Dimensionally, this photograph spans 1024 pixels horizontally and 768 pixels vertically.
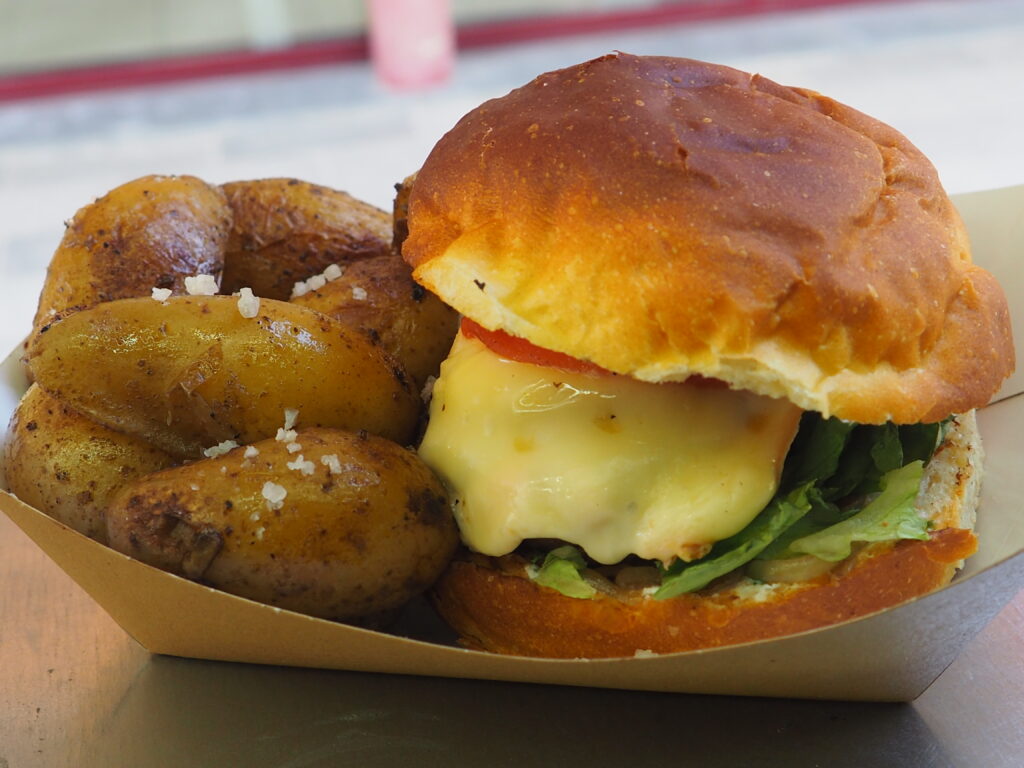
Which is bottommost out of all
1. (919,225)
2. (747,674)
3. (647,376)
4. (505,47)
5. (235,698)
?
(505,47)

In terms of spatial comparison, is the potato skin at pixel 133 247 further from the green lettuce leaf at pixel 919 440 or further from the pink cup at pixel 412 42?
the pink cup at pixel 412 42

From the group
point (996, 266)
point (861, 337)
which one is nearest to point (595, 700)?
point (861, 337)

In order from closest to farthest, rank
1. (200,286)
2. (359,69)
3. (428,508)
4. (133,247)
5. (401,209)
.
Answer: (428,508) → (200,286) → (133,247) → (401,209) → (359,69)

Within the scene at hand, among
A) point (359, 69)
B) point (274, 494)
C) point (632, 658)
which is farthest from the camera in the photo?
point (359, 69)

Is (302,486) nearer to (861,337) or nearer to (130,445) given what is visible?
(130,445)

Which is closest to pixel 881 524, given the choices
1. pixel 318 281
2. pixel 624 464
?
pixel 624 464

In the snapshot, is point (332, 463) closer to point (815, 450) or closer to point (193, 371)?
point (193, 371)
